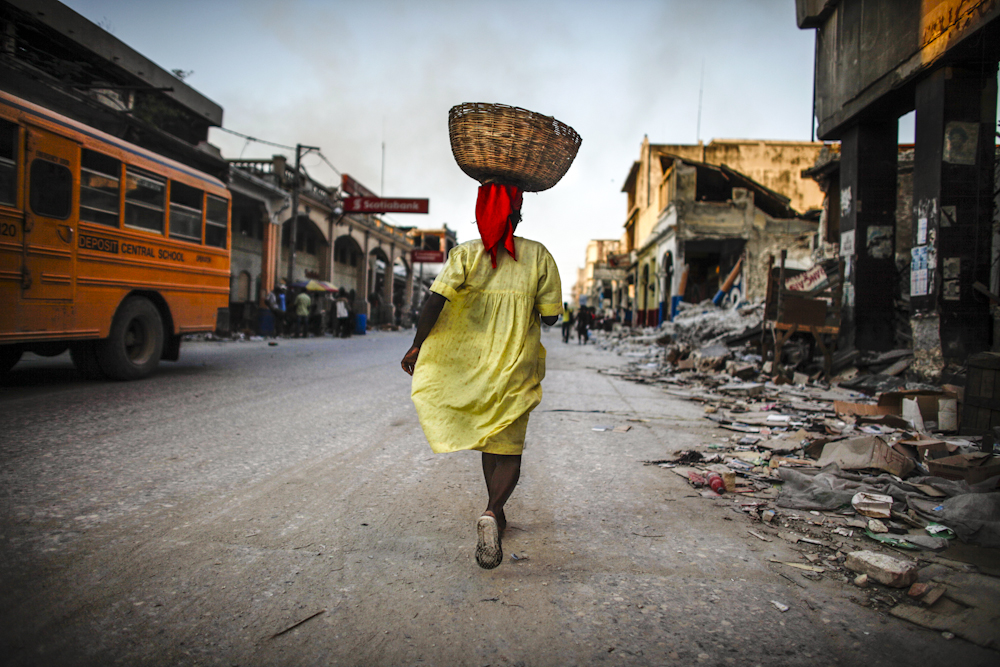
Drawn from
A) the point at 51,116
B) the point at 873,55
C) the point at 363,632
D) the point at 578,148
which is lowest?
the point at 363,632

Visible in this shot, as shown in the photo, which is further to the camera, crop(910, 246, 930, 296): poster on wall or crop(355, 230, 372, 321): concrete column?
crop(355, 230, 372, 321): concrete column

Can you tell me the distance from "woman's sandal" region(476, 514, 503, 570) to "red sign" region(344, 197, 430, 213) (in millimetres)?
29167

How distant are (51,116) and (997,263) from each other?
41.0 ft

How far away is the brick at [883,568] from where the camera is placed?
83.2 inches

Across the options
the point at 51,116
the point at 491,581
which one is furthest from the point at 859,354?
the point at 51,116

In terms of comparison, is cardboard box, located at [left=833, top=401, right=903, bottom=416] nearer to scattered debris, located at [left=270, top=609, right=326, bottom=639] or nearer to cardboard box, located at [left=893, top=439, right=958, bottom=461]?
cardboard box, located at [left=893, top=439, right=958, bottom=461]

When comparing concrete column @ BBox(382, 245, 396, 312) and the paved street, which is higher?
concrete column @ BBox(382, 245, 396, 312)

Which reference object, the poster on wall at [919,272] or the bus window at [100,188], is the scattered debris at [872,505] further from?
the bus window at [100,188]

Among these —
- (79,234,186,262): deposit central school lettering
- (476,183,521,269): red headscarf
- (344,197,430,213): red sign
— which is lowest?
(476,183,521,269): red headscarf

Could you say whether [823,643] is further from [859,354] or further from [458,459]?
[859,354]

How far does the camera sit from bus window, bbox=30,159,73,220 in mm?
5758

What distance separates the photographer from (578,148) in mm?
2695

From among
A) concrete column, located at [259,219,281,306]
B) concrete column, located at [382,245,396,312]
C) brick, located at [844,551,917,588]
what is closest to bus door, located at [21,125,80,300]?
brick, located at [844,551,917,588]

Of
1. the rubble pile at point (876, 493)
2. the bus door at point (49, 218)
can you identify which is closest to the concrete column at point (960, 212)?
the rubble pile at point (876, 493)
